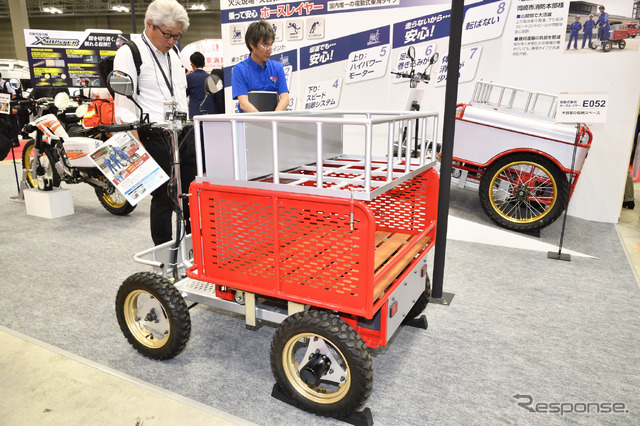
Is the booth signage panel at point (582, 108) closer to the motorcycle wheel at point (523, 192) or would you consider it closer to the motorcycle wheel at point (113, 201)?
the motorcycle wheel at point (523, 192)

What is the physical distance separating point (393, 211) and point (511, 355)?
894 mm

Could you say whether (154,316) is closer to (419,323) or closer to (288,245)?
(288,245)

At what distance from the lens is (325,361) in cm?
172

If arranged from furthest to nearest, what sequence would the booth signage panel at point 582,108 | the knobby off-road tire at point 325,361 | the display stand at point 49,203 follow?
the display stand at point 49,203 → the booth signage panel at point 582,108 → the knobby off-road tire at point 325,361

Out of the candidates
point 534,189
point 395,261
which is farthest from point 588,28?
point 395,261

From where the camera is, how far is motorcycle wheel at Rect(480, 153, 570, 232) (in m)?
3.86

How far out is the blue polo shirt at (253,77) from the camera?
3.05 m

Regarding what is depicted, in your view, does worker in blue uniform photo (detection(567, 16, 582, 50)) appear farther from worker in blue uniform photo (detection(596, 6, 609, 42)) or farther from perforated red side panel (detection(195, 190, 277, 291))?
perforated red side panel (detection(195, 190, 277, 291))

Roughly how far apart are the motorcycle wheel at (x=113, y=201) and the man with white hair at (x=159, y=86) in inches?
87.5

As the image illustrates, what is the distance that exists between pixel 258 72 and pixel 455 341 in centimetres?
209

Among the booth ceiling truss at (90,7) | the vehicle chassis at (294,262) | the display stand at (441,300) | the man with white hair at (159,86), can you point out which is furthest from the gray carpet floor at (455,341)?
the booth ceiling truss at (90,7)

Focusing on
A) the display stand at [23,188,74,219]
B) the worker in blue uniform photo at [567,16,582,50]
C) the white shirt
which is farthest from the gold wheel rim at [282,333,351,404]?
Result: the worker in blue uniform photo at [567,16,582,50]

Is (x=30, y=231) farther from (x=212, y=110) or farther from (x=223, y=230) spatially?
(x=223, y=230)

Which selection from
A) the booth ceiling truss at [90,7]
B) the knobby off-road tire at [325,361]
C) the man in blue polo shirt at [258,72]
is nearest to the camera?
the knobby off-road tire at [325,361]
